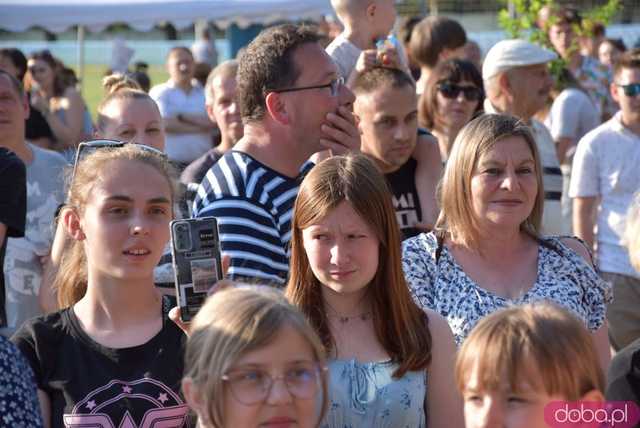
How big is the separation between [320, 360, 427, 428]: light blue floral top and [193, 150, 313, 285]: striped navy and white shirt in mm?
608

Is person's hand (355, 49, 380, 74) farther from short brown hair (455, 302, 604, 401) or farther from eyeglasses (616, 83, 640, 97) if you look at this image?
short brown hair (455, 302, 604, 401)

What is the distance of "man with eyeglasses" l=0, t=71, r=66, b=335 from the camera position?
5.43 meters

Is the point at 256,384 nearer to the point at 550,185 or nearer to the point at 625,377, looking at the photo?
the point at 625,377

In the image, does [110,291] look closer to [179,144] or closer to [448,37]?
[448,37]

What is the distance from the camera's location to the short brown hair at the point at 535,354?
107 inches

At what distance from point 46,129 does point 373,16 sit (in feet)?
11.2

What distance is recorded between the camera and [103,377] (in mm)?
3283

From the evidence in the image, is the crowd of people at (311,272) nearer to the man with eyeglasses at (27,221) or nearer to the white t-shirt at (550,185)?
the man with eyeglasses at (27,221)

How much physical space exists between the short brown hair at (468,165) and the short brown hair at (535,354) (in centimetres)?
145

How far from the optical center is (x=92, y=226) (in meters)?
3.54

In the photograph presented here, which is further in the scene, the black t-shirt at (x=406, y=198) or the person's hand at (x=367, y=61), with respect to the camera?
the person's hand at (x=367, y=61)

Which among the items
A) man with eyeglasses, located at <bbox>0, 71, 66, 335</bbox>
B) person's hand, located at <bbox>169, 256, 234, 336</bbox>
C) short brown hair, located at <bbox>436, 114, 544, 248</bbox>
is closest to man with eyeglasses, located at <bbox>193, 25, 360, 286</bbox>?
short brown hair, located at <bbox>436, 114, 544, 248</bbox>

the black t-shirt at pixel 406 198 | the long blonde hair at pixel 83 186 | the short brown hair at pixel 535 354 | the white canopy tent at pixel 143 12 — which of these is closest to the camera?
the short brown hair at pixel 535 354

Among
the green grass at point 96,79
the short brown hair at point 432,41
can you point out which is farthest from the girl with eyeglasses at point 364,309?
the green grass at point 96,79
